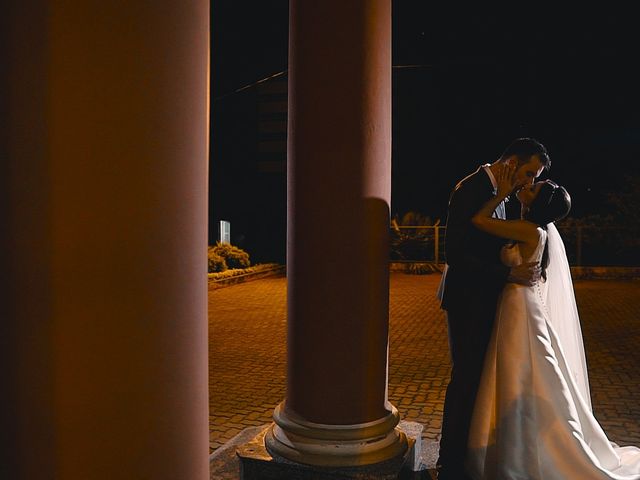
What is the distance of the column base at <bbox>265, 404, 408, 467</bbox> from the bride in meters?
0.62

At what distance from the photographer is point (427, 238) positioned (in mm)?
21094

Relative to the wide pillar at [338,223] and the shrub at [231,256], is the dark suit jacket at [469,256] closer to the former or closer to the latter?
the wide pillar at [338,223]

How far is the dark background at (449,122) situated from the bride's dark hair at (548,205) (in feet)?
40.0

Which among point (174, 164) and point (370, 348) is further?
point (370, 348)

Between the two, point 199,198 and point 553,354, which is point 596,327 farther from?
point 199,198

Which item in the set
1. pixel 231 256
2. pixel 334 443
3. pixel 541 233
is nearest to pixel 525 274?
pixel 541 233

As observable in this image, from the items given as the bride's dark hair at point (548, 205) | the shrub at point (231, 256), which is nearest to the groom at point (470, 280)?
the bride's dark hair at point (548, 205)

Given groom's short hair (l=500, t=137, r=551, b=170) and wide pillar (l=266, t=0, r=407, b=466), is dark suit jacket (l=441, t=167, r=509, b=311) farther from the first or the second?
wide pillar (l=266, t=0, r=407, b=466)

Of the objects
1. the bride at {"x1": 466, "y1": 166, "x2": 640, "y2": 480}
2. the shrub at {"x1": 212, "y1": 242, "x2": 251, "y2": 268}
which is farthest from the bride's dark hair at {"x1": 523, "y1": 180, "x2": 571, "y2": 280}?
the shrub at {"x1": 212, "y1": 242, "x2": 251, "y2": 268}

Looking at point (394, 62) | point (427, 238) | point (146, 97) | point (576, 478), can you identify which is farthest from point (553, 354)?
point (427, 238)

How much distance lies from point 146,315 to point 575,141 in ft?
104

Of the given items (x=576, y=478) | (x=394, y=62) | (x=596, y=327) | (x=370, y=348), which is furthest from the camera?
(x=394, y=62)

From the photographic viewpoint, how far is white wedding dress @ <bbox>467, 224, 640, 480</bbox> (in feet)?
10.8

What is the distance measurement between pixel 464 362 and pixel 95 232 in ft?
8.25
